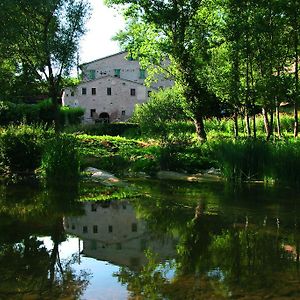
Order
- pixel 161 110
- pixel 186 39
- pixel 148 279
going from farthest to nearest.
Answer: pixel 161 110 < pixel 186 39 < pixel 148 279

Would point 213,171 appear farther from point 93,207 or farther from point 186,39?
point 186,39

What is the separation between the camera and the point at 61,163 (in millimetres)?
14070

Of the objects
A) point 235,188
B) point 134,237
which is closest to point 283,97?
point 235,188

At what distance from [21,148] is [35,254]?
31.1ft

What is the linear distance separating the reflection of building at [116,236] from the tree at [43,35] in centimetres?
1415

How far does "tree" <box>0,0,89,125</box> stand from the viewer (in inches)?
848

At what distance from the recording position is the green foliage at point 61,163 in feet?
45.8

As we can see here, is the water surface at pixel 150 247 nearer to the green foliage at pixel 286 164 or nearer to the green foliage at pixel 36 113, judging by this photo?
the green foliage at pixel 286 164

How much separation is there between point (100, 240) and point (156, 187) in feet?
20.2

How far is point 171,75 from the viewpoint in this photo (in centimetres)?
2434

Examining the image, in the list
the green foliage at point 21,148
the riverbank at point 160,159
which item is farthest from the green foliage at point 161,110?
the green foliage at point 21,148

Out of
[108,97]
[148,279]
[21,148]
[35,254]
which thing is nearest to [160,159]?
[21,148]

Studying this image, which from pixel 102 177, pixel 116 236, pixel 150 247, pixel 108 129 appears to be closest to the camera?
pixel 150 247

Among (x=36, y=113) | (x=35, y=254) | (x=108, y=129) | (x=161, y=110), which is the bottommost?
(x=35, y=254)
